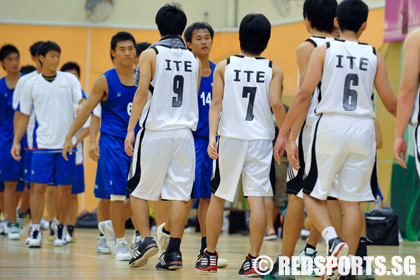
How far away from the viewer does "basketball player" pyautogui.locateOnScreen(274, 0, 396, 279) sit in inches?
183

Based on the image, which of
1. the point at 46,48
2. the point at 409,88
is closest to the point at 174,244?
the point at 409,88

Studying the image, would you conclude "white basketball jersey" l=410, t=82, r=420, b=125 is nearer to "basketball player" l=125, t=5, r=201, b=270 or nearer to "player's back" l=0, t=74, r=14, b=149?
"basketball player" l=125, t=5, r=201, b=270

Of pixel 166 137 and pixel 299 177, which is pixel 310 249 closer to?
pixel 299 177

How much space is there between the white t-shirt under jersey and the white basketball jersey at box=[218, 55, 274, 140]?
3.74 m

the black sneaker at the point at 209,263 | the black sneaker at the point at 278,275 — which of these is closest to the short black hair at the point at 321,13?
the black sneaker at the point at 278,275

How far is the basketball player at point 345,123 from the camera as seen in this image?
465cm

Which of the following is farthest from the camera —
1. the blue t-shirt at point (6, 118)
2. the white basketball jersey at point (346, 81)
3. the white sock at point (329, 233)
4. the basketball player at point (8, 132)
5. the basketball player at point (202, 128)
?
the blue t-shirt at point (6, 118)

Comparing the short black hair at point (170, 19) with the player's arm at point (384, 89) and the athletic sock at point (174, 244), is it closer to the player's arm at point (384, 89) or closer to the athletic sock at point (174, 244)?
the athletic sock at point (174, 244)

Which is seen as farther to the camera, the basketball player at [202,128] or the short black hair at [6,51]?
the short black hair at [6,51]

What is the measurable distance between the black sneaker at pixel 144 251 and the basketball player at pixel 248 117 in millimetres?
453

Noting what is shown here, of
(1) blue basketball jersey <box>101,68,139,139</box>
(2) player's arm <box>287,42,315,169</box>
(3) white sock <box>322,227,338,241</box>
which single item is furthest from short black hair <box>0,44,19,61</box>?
(3) white sock <box>322,227,338,241</box>

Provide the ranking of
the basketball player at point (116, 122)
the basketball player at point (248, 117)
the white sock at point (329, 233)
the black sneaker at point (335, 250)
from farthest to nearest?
the basketball player at point (116, 122) < the basketball player at point (248, 117) < the white sock at point (329, 233) < the black sneaker at point (335, 250)

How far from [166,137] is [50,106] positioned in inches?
136

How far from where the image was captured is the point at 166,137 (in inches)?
233
